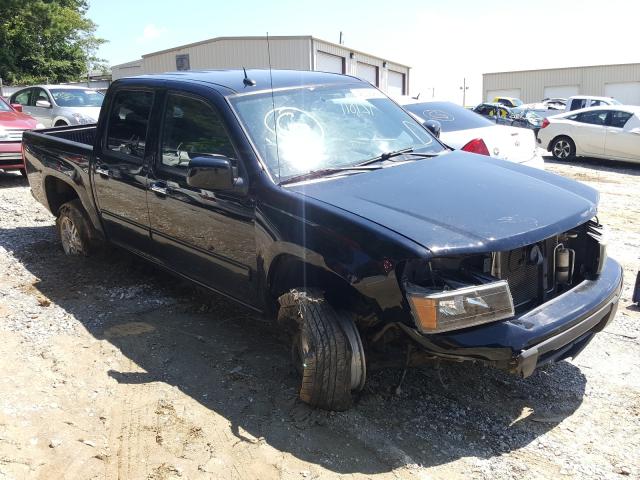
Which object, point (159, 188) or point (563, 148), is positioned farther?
point (563, 148)

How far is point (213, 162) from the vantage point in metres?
3.36

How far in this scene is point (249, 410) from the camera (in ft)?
11.0

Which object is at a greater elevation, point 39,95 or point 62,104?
point 39,95

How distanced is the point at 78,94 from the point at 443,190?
483 inches

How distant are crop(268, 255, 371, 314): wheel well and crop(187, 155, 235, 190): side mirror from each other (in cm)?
55

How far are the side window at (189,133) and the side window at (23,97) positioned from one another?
11.6 m

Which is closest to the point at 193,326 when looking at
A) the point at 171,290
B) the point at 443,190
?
the point at 171,290

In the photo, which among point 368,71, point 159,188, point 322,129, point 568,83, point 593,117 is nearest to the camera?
point 322,129

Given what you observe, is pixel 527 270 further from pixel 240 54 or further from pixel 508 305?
pixel 240 54

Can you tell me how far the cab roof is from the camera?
3.98m

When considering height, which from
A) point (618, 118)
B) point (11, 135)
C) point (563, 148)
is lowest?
point (563, 148)

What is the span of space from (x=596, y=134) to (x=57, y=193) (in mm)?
11896

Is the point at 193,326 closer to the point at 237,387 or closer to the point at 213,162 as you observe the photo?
the point at 237,387

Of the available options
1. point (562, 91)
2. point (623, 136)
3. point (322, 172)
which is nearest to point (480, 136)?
point (322, 172)
